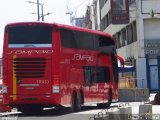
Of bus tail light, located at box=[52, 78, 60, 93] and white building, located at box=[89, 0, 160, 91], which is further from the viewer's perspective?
white building, located at box=[89, 0, 160, 91]

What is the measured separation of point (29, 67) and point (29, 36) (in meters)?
1.37

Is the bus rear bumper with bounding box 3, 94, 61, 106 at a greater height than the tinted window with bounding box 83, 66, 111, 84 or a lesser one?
lesser

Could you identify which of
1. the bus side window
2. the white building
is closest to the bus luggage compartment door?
the bus side window

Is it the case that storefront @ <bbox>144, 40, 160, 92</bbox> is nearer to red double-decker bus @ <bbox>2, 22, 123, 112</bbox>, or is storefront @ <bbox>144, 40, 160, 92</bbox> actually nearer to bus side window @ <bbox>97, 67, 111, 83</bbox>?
bus side window @ <bbox>97, 67, 111, 83</bbox>

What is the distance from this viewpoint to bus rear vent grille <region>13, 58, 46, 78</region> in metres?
24.7

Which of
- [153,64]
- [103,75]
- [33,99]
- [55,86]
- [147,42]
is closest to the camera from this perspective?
[55,86]

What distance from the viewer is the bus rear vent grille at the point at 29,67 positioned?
24672 millimetres

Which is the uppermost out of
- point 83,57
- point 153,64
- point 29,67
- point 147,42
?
point 147,42

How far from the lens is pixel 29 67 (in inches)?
974

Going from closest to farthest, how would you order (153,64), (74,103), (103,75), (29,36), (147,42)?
(29,36), (74,103), (103,75), (147,42), (153,64)

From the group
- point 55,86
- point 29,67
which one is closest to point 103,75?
point 55,86

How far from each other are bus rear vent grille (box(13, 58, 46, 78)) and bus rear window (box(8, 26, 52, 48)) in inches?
26.1

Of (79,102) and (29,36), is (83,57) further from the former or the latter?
(29,36)

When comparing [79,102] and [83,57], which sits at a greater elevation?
[83,57]
